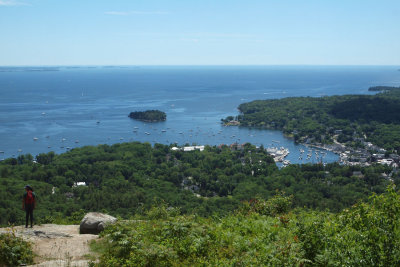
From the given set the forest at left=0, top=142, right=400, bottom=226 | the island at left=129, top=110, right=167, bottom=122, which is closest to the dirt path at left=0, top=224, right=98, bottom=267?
the forest at left=0, top=142, right=400, bottom=226

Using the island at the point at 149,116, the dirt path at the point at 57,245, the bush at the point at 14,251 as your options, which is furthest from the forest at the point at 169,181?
the island at the point at 149,116

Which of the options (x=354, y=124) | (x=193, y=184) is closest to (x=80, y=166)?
(x=193, y=184)

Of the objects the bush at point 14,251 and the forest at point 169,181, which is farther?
the forest at point 169,181

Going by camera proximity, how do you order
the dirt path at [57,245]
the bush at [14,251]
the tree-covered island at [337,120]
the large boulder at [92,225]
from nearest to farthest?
the bush at [14,251], the dirt path at [57,245], the large boulder at [92,225], the tree-covered island at [337,120]

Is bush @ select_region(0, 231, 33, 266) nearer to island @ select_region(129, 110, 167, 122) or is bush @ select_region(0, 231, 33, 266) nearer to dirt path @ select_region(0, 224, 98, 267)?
dirt path @ select_region(0, 224, 98, 267)

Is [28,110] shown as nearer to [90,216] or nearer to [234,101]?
[234,101]

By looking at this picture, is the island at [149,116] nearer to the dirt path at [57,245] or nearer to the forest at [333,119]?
the forest at [333,119]
